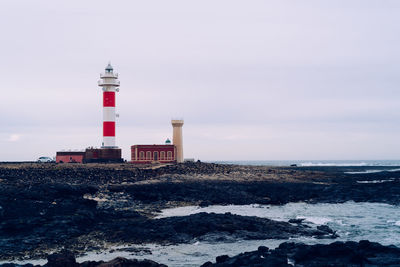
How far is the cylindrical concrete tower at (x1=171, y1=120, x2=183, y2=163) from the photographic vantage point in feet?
221

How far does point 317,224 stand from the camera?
2614cm

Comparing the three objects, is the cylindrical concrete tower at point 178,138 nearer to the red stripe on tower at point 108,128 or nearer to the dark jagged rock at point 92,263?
the red stripe on tower at point 108,128

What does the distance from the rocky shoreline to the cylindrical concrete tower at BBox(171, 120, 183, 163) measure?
2232cm

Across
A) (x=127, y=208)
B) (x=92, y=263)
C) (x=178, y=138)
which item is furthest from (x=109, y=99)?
(x=92, y=263)

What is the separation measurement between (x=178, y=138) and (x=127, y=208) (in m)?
37.6

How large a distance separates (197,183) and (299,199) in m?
8.44

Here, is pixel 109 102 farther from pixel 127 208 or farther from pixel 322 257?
pixel 322 257

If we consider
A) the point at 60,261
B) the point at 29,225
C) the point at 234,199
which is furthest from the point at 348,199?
the point at 60,261

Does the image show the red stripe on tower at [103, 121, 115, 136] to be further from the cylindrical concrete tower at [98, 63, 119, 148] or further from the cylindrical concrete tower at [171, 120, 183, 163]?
the cylindrical concrete tower at [171, 120, 183, 163]

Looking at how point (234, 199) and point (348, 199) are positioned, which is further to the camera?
point (348, 199)

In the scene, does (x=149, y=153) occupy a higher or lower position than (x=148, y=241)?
higher

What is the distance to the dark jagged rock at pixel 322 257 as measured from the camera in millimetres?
15570

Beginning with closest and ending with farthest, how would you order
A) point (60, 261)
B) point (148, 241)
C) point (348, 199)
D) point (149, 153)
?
point (60, 261) → point (148, 241) → point (348, 199) → point (149, 153)

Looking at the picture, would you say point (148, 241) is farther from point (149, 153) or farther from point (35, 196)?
point (149, 153)
